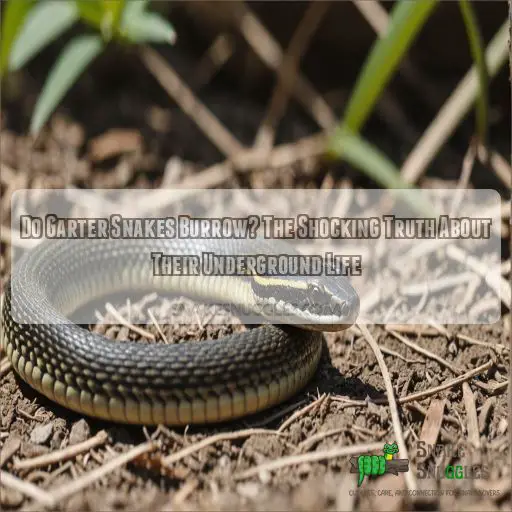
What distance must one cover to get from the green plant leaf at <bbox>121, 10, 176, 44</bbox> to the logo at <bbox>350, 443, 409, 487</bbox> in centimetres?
529

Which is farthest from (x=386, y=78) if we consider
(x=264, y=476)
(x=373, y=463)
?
(x=264, y=476)

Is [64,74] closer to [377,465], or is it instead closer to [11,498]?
[11,498]

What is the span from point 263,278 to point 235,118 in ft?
16.0

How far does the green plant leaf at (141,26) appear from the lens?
8.63 metres

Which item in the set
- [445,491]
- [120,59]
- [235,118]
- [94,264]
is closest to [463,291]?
[445,491]

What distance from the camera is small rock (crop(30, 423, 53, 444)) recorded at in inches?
250

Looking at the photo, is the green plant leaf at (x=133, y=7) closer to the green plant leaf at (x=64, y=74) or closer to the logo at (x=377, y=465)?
the green plant leaf at (x=64, y=74)

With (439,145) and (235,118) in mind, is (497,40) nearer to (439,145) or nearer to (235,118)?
(439,145)

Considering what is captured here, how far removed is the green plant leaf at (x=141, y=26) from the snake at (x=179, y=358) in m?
3.22

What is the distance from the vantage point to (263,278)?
7215 millimetres

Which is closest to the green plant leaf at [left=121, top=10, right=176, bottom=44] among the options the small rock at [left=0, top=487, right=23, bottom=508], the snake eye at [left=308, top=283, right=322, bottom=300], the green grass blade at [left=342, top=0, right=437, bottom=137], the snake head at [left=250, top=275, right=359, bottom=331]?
the green grass blade at [left=342, top=0, right=437, bottom=137]

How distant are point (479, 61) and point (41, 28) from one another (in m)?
5.39

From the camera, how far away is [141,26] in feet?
28.7

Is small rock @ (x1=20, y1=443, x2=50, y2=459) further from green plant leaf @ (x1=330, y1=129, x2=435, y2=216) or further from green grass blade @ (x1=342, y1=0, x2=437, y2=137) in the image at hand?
green grass blade @ (x1=342, y1=0, x2=437, y2=137)
